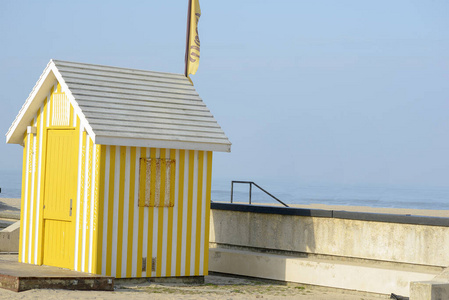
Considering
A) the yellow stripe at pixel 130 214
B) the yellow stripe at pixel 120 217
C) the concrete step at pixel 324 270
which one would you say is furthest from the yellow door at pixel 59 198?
the concrete step at pixel 324 270

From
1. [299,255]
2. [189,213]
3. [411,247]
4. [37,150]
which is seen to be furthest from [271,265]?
[37,150]

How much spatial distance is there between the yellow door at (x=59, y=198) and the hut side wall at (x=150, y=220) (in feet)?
2.26

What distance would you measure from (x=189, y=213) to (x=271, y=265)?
1822 mm

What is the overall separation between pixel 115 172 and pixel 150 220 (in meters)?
1.03

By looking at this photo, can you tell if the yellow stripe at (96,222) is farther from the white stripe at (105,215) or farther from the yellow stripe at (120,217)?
the yellow stripe at (120,217)

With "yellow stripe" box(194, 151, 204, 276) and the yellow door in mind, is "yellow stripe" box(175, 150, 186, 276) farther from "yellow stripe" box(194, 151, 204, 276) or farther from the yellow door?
the yellow door

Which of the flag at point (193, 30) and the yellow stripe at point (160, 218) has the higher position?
the flag at point (193, 30)

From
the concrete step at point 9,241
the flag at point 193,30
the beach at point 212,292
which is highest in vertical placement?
the flag at point 193,30

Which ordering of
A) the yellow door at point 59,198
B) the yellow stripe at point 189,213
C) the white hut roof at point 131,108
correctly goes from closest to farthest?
the white hut roof at point 131,108 < the yellow door at point 59,198 < the yellow stripe at point 189,213

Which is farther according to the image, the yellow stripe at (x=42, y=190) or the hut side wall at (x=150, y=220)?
the yellow stripe at (x=42, y=190)

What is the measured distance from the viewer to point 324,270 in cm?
1233

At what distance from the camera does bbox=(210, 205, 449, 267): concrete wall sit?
11.5 metres

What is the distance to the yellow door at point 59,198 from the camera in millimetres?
12023

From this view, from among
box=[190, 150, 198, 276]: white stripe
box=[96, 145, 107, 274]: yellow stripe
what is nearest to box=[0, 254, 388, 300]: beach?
box=[190, 150, 198, 276]: white stripe
